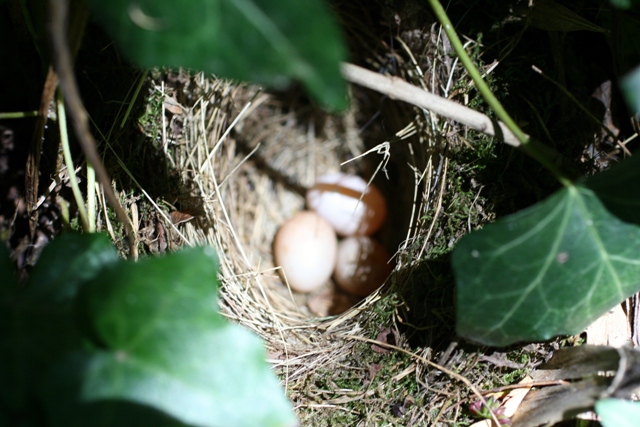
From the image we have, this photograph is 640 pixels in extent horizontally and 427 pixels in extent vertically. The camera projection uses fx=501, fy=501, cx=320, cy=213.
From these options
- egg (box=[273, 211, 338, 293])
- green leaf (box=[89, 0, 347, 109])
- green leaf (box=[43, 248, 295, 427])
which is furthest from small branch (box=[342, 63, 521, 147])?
egg (box=[273, 211, 338, 293])

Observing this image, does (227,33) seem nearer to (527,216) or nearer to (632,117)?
(527,216)

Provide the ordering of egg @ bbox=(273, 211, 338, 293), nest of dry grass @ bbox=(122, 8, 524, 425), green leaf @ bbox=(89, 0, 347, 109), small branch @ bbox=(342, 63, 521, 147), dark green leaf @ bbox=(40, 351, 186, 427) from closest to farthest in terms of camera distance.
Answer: green leaf @ bbox=(89, 0, 347, 109) < dark green leaf @ bbox=(40, 351, 186, 427) < small branch @ bbox=(342, 63, 521, 147) < nest of dry grass @ bbox=(122, 8, 524, 425) < egg @ bbox=(273, 211, 338, 293)

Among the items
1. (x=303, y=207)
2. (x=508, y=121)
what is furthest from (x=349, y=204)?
(x=508, y=121)

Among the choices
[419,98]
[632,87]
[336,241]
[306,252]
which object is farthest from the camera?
[336,241]

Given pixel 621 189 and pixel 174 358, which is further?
pixel 621 189

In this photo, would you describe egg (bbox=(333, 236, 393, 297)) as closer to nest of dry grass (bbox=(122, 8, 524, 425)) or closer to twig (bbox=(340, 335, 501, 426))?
nest of dry grass (bbox=(122, 8, 524, 425))

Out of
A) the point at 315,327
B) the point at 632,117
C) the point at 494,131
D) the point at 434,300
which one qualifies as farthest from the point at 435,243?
the point at 632,117

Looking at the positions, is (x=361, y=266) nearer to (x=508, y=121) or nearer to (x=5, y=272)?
(x=508, y=121)
